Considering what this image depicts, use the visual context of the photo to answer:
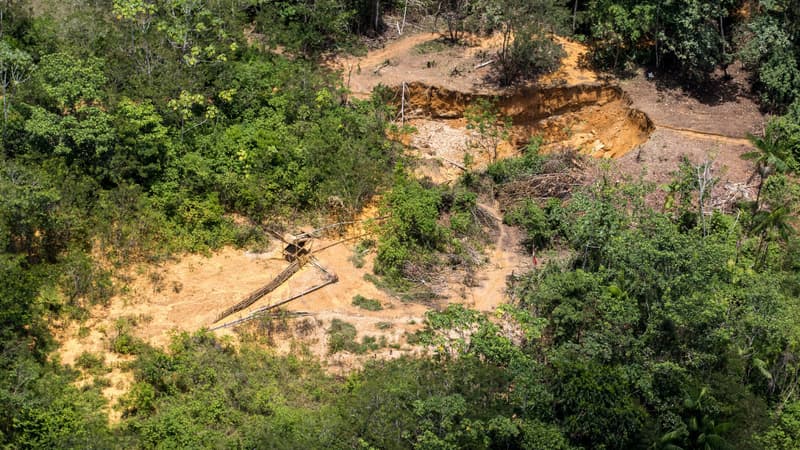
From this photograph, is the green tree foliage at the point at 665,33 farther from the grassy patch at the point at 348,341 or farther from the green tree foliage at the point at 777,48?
the grassy patch at the point at 348,341

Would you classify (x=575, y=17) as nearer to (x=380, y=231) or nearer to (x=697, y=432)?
(x=380, y=231)

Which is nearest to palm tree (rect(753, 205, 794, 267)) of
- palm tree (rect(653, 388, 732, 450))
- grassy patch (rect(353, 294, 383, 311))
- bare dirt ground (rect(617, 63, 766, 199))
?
bare dirt ground (rect(617, 63, 766, 199))

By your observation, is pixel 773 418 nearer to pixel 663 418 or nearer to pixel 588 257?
pixel 663 418

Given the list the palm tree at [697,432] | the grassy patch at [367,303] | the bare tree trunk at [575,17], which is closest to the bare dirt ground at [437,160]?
the grassy patch at [367,303]

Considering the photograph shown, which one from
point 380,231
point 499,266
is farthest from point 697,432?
point 380,231

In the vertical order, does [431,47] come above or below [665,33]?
below
